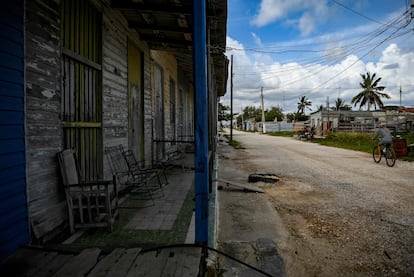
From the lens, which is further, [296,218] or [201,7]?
[296,218]

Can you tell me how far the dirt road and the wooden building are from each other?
1.67 meters

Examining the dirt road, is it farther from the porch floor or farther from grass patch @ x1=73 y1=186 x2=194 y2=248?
the porch floor

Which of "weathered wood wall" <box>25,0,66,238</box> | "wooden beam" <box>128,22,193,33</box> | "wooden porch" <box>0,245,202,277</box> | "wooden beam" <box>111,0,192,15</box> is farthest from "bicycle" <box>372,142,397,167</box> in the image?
"weathered wood wall" <box>25,0,66,238</box>

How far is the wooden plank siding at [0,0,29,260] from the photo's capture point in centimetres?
238

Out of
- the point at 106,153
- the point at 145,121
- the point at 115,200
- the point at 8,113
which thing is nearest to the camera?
the point at 8,113

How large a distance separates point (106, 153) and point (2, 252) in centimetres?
235

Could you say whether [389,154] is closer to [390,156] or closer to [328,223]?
[390,156]

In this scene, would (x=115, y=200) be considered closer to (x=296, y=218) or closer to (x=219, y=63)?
(x=296, y=218)

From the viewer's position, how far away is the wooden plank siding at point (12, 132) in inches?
93.6

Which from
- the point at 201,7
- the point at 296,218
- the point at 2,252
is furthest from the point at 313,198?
the point at 2,252

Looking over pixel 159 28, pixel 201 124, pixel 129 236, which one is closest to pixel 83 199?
pixel 129 236

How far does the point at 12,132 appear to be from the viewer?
2.50 metres

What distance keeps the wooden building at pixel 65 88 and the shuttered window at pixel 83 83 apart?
0.01 metres

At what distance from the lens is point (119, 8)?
471 cm
